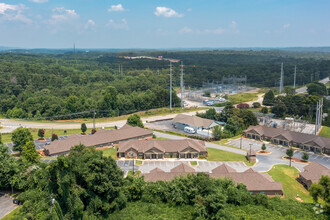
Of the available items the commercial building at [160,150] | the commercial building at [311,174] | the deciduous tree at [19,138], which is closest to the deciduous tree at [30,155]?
the deciduous tree at [19,138]

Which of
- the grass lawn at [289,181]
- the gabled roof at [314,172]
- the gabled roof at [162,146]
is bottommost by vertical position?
the grass lawn at [289,181]

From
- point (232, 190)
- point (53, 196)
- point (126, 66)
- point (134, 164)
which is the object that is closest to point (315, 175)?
point (232, 190)

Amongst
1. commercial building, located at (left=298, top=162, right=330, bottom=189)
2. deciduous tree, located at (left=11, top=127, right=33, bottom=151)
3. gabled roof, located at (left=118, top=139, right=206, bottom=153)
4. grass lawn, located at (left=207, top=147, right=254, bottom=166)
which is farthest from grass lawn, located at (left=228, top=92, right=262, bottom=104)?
deciduous tree, located at (left=11, top=127, right=33, bottom=151)

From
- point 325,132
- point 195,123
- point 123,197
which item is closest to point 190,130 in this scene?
point 195,123

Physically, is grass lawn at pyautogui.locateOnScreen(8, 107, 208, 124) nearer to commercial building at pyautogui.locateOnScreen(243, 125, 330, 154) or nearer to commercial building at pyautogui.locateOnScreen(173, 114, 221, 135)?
commercial building at pyautogui.locateOnScreen(173, 114, 221, 135)

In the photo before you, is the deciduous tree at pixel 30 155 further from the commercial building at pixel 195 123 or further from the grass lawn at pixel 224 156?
the commercial building at pixel 195 123

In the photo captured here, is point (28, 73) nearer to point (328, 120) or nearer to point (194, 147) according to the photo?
point (194, 147)

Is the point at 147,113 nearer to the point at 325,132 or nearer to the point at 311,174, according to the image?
the point at 325,132
